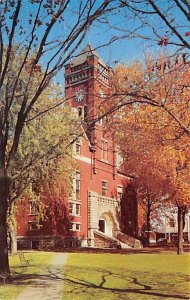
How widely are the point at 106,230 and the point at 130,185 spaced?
7.74 m

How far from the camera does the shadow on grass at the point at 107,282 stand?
10.8m

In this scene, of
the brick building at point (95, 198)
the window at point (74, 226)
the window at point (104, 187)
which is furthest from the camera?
the window at point (104, 187)

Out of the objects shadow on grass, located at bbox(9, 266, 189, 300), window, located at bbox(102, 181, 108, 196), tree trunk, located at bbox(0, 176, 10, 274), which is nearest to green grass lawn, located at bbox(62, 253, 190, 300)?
shadow on grass, located at bbox(9, 266, 189, 300)

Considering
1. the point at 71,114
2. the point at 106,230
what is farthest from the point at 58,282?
the point at 106,230

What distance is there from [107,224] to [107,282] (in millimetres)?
34745

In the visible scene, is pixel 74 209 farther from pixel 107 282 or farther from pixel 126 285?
pixel 126 285

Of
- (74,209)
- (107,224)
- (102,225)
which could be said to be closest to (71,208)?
(74,209)

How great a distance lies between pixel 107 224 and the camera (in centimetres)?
4719

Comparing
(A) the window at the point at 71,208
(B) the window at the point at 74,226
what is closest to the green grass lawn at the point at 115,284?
(B) the window at the point at 74,226

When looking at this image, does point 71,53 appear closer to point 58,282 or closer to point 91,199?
point 58,282

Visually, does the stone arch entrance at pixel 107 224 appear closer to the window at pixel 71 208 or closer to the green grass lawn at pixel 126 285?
the window at pixel 71 208

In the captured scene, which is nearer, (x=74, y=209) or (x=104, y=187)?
(x=74, y=209)

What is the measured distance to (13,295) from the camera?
1033 cm

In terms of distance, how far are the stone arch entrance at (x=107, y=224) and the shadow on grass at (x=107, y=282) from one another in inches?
1192
